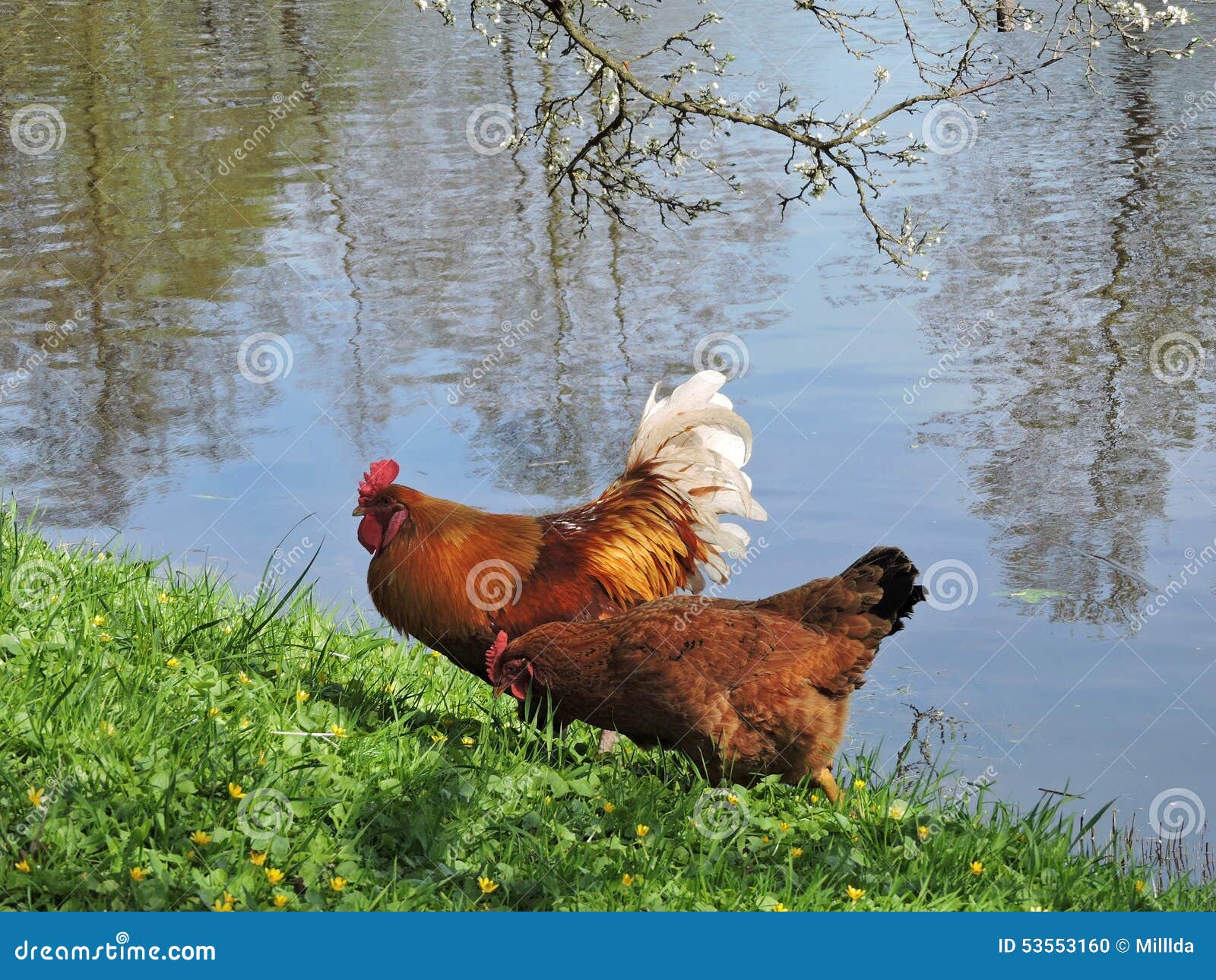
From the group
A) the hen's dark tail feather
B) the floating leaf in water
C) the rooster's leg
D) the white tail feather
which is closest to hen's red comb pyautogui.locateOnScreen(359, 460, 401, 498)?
the white tail feather

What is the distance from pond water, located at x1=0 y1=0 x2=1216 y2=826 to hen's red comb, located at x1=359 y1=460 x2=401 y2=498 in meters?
1.79

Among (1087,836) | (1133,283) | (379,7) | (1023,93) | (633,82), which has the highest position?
(379,7)

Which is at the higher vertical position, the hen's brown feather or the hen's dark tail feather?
the hen's dark tail feather

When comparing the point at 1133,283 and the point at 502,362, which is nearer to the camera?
the point at 502,362

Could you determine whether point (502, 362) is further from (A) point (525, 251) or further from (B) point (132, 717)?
(B) point (132, 717)

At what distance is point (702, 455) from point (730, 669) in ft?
4.67

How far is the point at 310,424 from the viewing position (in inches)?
327

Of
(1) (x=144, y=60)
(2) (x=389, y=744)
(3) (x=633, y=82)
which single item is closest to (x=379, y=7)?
(1) (x=144, y=60)

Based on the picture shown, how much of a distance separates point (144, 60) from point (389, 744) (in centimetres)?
1961

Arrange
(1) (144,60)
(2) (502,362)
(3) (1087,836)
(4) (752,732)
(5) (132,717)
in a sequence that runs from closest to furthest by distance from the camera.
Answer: (5) (132,717) < (4) (752,732) < (3) (1087,836) < (2) (502,362) < (1) (144,60)

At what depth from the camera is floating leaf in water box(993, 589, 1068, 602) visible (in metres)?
6.22

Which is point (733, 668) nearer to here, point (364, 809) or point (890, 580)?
point (890, 580)

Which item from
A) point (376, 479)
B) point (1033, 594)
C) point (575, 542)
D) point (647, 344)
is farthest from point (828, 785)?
point (647, 344)

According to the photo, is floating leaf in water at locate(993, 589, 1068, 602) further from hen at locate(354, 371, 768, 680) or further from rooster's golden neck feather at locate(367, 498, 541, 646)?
rooster's golden neck feather at locate(367, 498, 541, 646)
